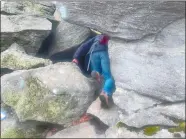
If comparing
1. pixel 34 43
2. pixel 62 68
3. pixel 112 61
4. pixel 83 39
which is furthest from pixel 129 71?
pixel 34 43

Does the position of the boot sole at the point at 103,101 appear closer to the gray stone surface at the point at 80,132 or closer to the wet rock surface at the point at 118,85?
the wet rock surface at the point at 118,85

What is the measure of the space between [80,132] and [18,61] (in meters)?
1.89

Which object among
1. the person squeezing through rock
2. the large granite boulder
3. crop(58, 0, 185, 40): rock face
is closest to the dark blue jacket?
the person squeezing through rock

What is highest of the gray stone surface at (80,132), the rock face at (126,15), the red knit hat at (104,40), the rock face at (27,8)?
the rock face at (126,15)

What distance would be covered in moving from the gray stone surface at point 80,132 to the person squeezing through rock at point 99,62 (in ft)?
1.25

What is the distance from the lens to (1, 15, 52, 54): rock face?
15.6 feet

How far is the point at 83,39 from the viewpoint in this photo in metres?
4.84

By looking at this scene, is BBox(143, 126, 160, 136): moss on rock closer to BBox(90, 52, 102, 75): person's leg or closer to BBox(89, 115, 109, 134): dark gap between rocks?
BBox(89, 115, 109, 134): dark gap between rocks

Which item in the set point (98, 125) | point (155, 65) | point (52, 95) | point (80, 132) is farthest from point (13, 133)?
point (155, 65)

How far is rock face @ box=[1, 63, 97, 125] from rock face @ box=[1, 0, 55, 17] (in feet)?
6.10

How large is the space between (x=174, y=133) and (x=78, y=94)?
138cm

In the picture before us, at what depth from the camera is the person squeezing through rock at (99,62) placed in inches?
143

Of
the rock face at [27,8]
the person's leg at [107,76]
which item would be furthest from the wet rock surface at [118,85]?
the rock face at [27,8]

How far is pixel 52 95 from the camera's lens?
3.53 meters
